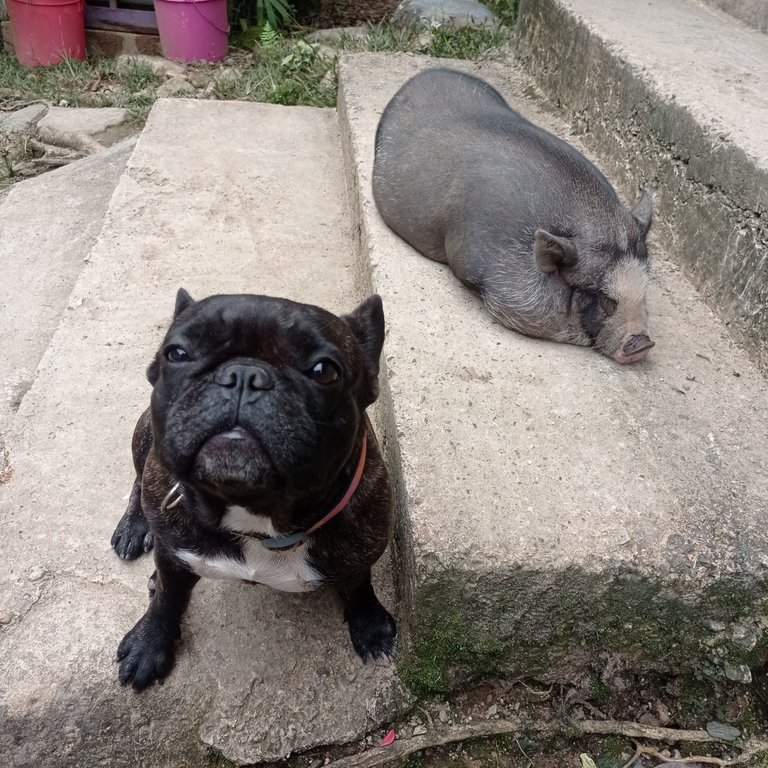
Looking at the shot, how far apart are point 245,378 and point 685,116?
9.62ft

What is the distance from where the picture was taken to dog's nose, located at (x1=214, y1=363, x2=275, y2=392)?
1.68 meters

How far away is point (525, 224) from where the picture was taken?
349 centimetres

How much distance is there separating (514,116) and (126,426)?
2.80 meters

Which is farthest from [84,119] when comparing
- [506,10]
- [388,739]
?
[388,739]

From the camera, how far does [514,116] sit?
14.1 ft

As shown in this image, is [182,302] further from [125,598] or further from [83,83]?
[83,83]

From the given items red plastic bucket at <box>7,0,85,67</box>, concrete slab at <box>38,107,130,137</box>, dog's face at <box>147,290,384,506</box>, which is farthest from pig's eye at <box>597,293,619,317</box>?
red plastic bucket at <box>7,0,85,67</box>

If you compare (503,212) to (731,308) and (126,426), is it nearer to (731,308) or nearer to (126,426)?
(731,308)

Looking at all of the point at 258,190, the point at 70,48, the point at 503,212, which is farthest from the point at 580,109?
the point at 70,48

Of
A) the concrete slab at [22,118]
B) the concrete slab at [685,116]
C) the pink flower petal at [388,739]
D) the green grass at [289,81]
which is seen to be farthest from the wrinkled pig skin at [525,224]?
the concrete slab at [22,118]

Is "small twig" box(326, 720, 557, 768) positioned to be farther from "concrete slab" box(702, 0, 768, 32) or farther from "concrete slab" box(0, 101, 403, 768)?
"concrete slab" box(702, 0, 768, 32)

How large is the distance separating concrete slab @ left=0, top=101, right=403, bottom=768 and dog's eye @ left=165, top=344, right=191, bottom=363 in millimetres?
974

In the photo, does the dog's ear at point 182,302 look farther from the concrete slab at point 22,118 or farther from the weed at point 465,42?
the concrete slab at point 22,118

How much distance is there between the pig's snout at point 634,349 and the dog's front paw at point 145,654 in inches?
78.6
